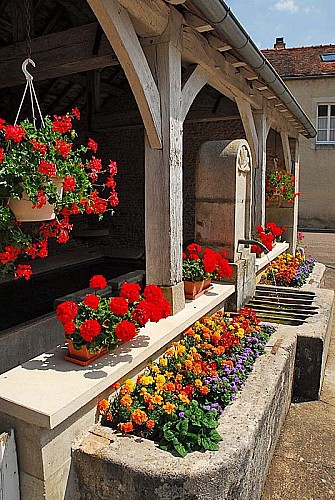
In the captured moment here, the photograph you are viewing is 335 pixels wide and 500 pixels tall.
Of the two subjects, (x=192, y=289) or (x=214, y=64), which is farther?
(x=214, y=64)

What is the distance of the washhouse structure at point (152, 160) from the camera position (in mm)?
2166

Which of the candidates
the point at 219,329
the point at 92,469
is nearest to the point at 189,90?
the point at 219,329

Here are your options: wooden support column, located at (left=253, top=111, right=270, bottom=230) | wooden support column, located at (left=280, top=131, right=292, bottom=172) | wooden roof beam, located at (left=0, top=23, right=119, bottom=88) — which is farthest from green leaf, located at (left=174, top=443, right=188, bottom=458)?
wooden support column, located at (left=280, top=131, right=292, bottom=172)

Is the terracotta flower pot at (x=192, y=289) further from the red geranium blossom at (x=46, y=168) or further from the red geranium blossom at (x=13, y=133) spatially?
the red geranium blossom at (x=13, y=133)

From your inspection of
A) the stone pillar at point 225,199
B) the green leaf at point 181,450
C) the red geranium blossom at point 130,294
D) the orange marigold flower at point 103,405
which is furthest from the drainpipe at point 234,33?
the green leaf at point 181,450

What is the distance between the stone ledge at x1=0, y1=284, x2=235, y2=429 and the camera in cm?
205

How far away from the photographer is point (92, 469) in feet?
7.07

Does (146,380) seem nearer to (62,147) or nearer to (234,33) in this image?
(62,147)

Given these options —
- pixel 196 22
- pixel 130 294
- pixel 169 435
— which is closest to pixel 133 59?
pixel 196 22

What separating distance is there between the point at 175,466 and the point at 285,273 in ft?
14.3

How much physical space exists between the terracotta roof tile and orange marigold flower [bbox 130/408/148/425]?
1537cm

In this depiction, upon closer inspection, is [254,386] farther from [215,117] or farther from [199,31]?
[215,117]

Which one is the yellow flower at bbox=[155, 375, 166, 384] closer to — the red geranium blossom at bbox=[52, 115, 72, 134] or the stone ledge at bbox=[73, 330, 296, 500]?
the stone ledge at bbox=[73, 330, 296, 500]

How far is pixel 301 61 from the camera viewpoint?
629 inches
